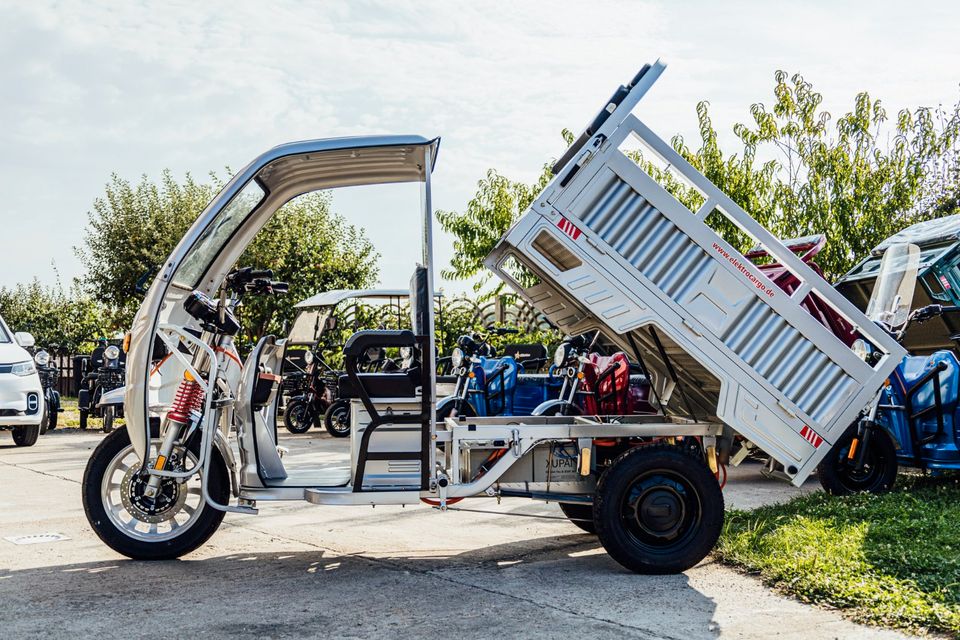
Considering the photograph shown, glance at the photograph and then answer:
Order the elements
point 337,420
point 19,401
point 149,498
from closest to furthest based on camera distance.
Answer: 1. point 149,498
2. point 19,401
3. point 337,420

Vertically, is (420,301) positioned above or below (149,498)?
above

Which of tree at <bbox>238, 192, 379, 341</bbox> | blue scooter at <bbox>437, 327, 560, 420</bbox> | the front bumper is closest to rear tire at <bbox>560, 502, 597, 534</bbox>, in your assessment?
blue scooter at <bbox>437, 327, 560, 420</bbox>

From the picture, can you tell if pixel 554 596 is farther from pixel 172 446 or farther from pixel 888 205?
pixel 888 205

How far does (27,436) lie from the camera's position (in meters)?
13.1

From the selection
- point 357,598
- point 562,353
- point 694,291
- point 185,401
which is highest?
point 694,291

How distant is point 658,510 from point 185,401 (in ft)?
9.16

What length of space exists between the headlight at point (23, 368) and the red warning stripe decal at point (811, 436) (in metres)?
10.9

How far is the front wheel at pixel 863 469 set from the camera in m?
7.69

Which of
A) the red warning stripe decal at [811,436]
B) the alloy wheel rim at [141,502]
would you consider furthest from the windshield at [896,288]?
the alloy wheel rim at [141,502]

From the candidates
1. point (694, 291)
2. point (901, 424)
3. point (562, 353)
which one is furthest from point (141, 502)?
point (901, 424)

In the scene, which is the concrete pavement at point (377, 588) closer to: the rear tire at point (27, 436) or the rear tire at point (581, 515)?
the rear tire at point (581, 515)

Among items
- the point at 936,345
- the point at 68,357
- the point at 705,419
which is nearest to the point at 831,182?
the point at 936,345

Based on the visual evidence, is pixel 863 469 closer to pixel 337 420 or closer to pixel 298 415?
pixel 337 420

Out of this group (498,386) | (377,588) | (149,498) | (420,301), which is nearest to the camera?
(377,588)
